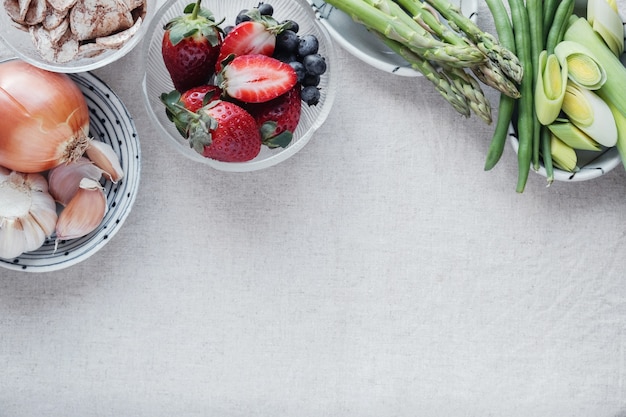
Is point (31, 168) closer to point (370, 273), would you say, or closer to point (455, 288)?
point (370, 273)

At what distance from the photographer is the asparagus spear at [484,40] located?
2.63 ft

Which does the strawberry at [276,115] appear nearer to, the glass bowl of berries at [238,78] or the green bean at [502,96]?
the glass bowl of berries at [238,78]

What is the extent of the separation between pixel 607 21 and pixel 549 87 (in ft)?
0.34

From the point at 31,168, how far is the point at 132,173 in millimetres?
114

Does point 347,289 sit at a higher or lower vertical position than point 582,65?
lower

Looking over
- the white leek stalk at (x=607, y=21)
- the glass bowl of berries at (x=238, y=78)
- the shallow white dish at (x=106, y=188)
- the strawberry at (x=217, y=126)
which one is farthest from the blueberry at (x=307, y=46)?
the white leek stalk at (x=607, y=21)

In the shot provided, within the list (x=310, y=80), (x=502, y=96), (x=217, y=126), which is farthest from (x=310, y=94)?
(x=502, y=96)

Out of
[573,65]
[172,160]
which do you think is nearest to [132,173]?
[172,160]

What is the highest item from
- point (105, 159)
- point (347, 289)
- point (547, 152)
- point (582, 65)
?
point (582, 65)

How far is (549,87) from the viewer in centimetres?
82

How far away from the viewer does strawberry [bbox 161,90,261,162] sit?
708mm

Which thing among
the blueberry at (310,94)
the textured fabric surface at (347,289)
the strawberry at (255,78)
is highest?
the strawberry at (255,78)

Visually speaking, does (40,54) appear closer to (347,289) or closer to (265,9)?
(265,9)

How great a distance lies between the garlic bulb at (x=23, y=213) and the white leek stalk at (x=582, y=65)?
0.64 meters
